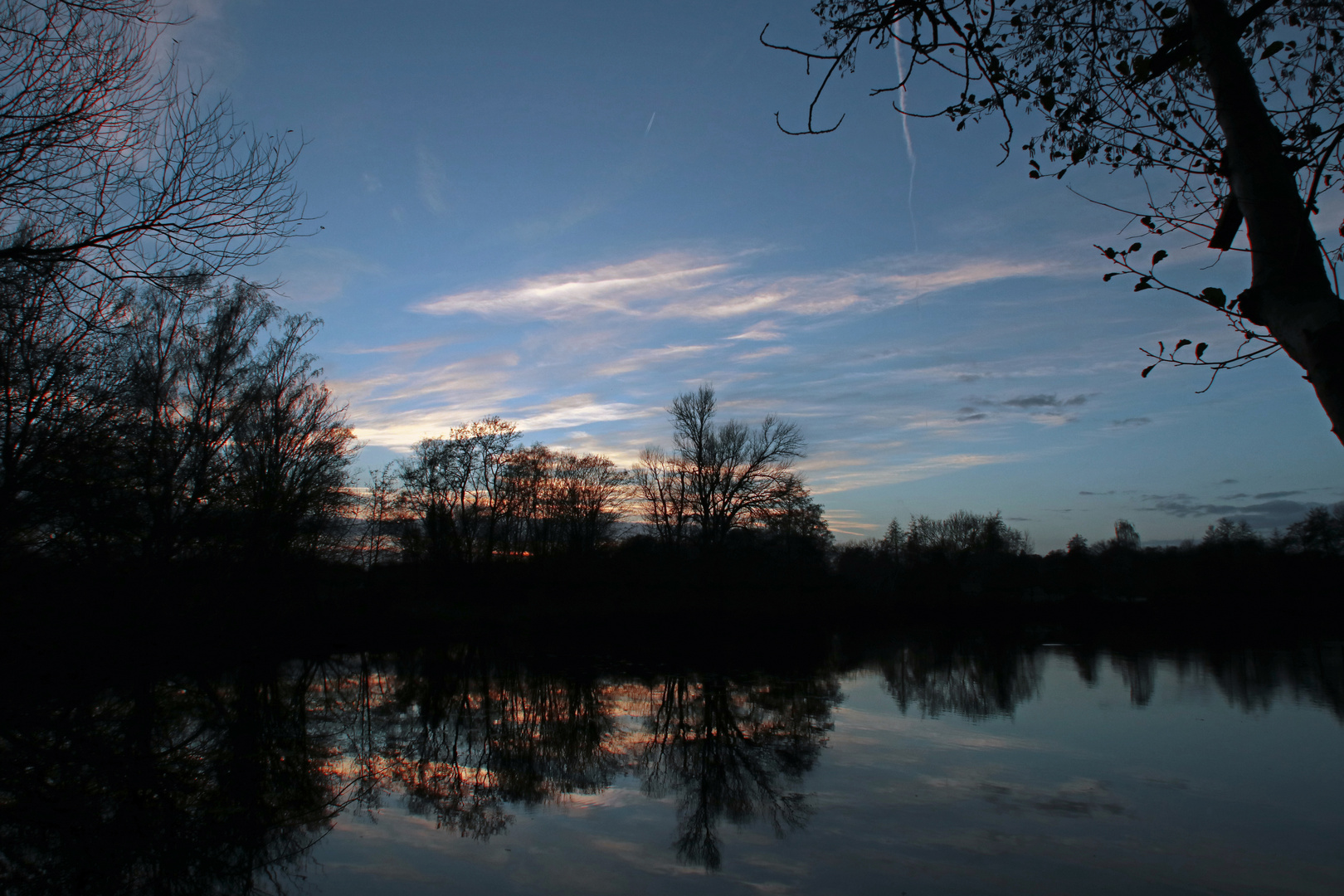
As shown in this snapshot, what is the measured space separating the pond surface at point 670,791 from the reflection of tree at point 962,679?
0.68 ft

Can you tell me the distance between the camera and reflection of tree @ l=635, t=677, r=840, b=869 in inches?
261

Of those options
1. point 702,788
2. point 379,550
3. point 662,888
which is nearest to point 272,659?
point 379,550

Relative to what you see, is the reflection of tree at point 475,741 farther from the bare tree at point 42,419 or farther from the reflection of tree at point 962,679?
the reflection of tree at point 962,679

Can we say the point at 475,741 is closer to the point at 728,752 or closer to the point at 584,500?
the point at 728,752

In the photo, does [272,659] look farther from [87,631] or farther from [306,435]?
[87,631]

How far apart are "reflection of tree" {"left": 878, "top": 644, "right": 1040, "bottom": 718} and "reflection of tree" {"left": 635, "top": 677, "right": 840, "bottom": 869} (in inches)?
69.9

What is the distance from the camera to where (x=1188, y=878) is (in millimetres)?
5258

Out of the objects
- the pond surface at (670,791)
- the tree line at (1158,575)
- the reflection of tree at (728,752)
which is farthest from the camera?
the tree line at (1158,575)

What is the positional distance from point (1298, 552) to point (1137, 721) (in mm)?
43586

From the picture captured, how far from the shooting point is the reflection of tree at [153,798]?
16.8 ft

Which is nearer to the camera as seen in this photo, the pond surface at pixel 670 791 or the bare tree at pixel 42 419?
the pond surface at pixel 670 791

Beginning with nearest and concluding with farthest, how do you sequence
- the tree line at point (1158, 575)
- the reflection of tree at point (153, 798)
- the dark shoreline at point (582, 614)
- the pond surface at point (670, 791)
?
the reflection of tree at point (153, 798) < the pond surface at point (670, 791) < the dark shoreline at point (582, 614) < the tree line at point (1158, 575)

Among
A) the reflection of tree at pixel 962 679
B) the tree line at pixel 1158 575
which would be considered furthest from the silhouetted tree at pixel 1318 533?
the reflection of tree at pixel 962 679

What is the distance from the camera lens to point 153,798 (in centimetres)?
674
